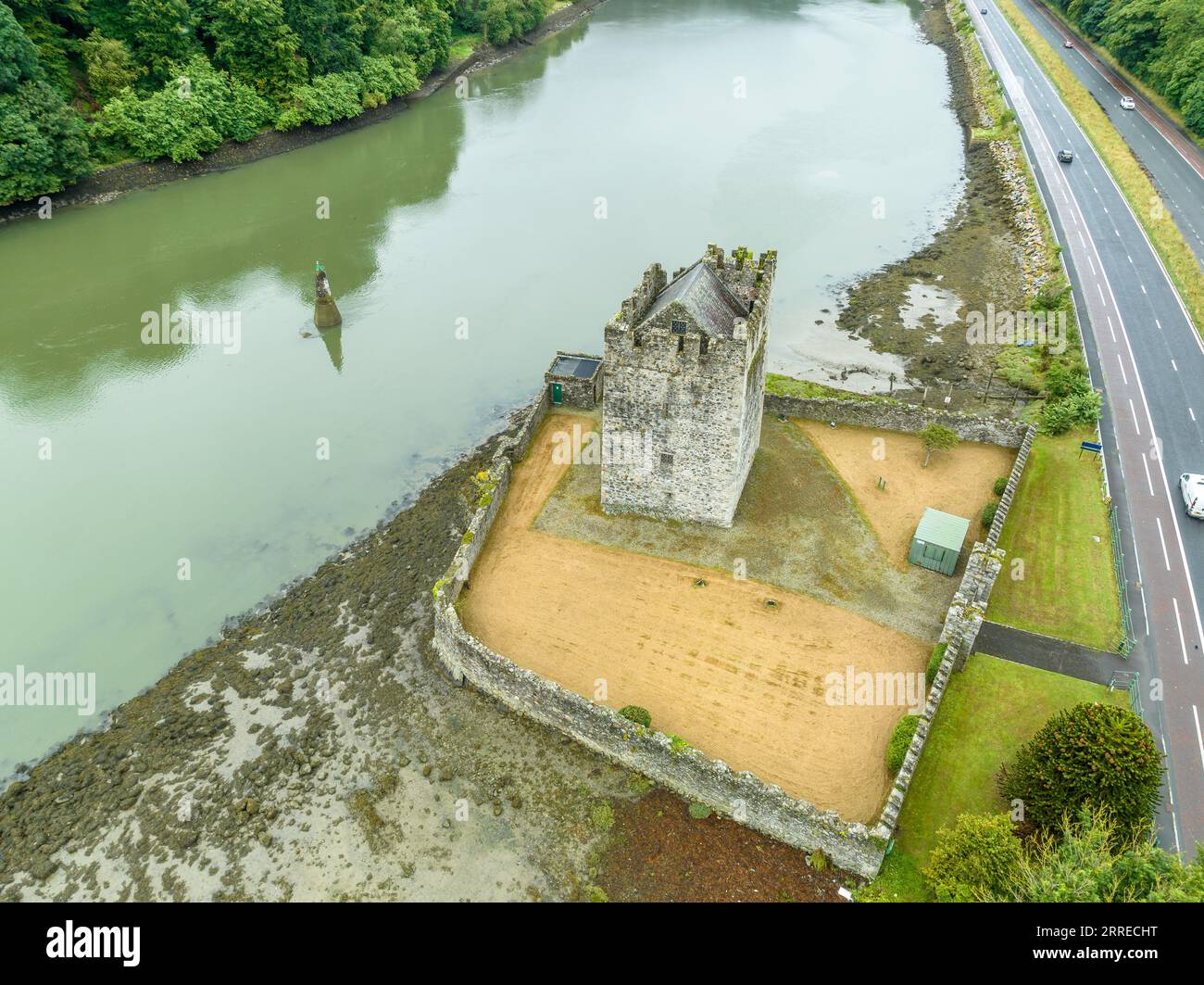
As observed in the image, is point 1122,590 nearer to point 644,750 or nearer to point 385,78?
point 644,750

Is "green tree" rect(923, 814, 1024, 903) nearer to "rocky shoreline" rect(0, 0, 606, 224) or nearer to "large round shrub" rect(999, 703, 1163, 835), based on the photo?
"large round shrub" rect(999, 703, 1163, 835)

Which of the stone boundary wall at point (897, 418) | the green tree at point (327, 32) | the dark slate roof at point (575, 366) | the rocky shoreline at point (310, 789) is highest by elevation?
the green tree at point (327, 32)

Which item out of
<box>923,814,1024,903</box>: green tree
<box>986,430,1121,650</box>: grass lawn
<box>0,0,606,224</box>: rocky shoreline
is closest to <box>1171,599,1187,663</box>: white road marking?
<box>986,430,1121,650</box>: grass lawn

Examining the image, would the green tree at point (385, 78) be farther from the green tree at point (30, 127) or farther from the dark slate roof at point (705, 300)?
the dark slate roof at point (705, 300)

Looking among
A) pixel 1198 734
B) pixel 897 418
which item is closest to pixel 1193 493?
pixel 897 418

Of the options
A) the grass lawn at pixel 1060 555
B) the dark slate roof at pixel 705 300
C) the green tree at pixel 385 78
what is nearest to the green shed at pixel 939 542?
the grass lawn at pixel 1060 555

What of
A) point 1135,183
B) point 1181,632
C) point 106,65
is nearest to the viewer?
point 1181,632
